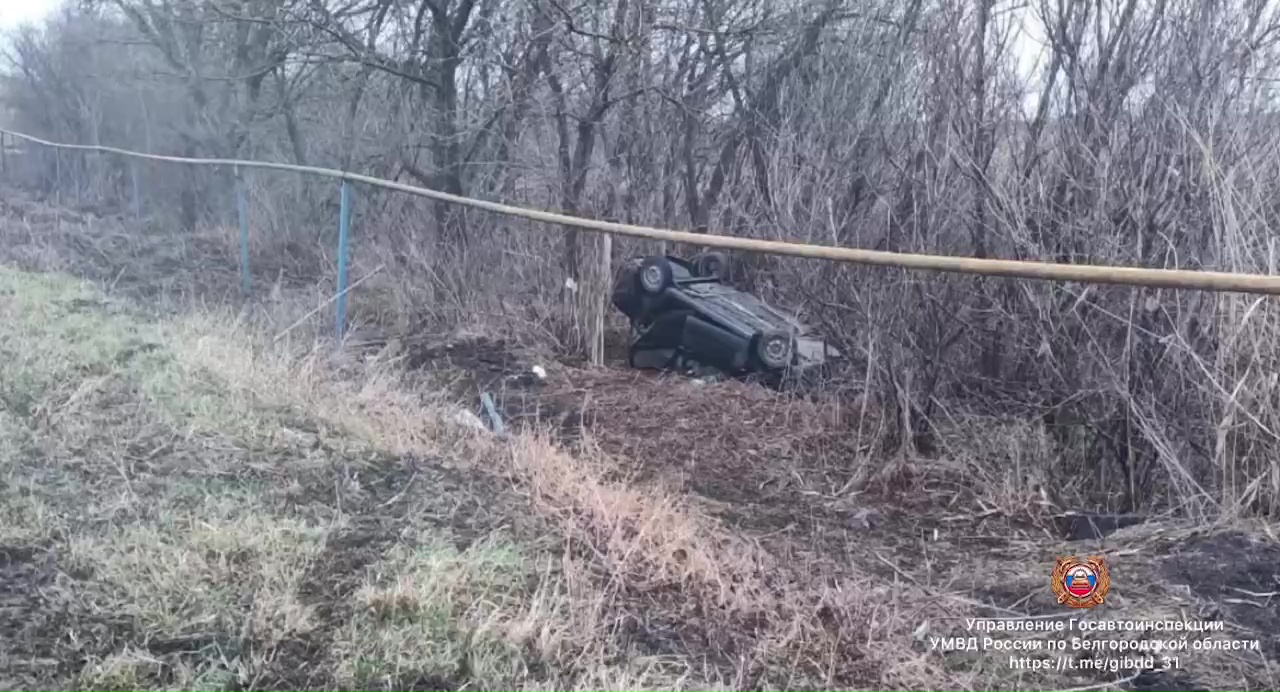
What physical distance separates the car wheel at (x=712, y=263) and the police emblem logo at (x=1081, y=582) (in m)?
4.65

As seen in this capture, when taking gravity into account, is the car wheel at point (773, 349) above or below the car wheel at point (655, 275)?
below

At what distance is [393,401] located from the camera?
4973mm

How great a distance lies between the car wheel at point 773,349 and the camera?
6.65 metres

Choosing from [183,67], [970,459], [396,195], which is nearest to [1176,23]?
[970,459]

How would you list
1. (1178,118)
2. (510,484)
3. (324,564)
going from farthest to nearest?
(1178,118)
(510,484)
(324,564)

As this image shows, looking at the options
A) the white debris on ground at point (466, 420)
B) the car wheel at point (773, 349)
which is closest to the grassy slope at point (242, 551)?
the white debris on ground at point (466, 420)

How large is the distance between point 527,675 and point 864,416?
299cm

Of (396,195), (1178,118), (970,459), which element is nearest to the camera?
(1178,118)

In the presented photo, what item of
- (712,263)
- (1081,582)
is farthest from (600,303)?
(1081,582)

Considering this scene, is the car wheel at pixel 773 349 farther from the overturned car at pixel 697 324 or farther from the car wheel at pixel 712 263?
the car wheel at pixel 712 263

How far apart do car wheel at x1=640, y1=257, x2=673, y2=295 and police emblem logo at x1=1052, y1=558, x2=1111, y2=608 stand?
3.95 meters

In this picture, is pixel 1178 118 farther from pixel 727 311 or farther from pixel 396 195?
pixel 396 195

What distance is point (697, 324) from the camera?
6926 mm

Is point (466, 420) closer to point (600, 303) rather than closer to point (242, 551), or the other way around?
point (242, 551)
